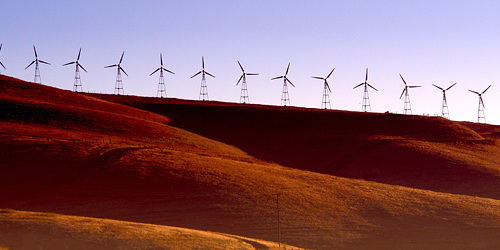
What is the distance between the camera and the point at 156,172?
51.3 meters

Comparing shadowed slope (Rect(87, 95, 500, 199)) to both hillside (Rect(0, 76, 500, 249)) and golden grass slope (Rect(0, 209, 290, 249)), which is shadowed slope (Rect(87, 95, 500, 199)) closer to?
hillside (Rect(0, 76, 500, 249))

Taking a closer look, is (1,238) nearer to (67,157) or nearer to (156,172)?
(156,172)

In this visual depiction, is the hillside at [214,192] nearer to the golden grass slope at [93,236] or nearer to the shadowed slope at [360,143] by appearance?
the shadowed slope at [360,143]

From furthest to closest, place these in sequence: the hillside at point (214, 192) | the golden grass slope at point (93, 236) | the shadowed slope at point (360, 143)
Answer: the shadowed slope at point (360, 143) → the hillside at point (214, 192) → the golden grass slope at point (93, 236)

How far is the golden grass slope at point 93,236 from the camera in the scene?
90.5ft

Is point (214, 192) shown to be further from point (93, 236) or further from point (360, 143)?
point (360, 143)

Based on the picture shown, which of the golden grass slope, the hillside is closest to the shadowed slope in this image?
the hillside

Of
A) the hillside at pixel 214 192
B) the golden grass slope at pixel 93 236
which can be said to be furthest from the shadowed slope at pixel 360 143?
the golden grass slope at pixel 93 236

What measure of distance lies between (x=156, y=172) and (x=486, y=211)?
87.5ft

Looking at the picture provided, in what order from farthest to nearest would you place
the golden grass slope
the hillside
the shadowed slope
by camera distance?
the shadowed slope < the hillside < the golden grass slope

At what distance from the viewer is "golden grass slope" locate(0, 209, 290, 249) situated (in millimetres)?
27578

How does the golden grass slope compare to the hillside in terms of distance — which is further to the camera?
the hillside

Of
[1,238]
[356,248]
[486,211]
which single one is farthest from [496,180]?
[1,238]

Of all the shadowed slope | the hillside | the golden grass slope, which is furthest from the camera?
the shadowed slope
